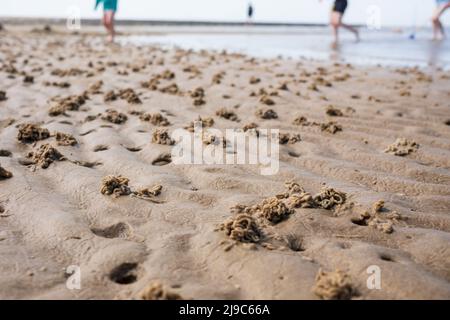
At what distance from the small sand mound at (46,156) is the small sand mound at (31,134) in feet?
1.52

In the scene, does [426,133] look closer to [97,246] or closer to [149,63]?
[97,246]

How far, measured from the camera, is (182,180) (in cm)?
310

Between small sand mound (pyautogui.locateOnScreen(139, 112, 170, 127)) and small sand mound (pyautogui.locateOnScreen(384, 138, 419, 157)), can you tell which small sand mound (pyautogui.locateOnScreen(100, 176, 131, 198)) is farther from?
small sand mound (pyautogui.locateOnScreen(384, 138, 419, 157))

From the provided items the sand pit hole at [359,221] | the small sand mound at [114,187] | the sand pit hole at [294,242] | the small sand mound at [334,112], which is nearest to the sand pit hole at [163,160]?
the small sand mound at [114,187]

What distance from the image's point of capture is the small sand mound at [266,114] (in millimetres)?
4711

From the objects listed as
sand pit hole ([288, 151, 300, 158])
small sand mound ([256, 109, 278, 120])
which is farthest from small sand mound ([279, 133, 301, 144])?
small sand mound ([256, 109, 278, 120])

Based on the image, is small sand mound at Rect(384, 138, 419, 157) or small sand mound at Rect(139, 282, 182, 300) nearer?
small sand mound at Rect(139, 282, 182, 300)

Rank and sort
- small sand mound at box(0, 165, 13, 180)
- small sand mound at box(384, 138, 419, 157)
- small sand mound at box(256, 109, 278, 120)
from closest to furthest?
small sand mound at box(0, 165, 13, 180), small sand mound at box(384, 138, 419, 157), small sand mound at box(256, 109, 278, 120)

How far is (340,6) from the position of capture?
48.3 feet

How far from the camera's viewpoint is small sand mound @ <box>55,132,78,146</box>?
148 inches

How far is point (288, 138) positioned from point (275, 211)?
159 cm

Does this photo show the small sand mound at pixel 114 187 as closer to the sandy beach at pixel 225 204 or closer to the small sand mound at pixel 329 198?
the sandy beach at pixel 225 204

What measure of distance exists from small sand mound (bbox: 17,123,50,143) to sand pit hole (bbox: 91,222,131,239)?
70.0 inches

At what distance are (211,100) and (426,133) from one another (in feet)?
8.49
